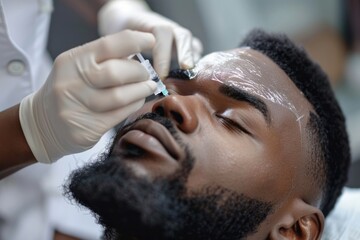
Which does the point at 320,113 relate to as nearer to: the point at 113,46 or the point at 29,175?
the point at 113,46

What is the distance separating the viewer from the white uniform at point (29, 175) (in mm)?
1265

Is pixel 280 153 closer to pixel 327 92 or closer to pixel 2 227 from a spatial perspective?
pixel 327 92

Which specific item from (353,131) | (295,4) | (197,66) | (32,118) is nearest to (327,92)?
(197,66)

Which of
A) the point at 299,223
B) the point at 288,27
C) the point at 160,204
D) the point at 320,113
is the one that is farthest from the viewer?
the point at 288,27

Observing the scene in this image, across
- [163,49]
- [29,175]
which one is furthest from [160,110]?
[29,175]

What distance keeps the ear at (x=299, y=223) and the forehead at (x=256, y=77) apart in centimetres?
20

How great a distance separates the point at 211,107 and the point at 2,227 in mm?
686

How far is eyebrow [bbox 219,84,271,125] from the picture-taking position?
3.51 feet

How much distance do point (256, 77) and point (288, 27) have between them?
176 centimetres

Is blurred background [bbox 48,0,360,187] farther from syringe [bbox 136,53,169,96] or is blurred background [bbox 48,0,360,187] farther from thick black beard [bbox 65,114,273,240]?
thick black beard [bbox 65,114,273,240]

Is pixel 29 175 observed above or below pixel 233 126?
below

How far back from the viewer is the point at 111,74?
95 centimetres

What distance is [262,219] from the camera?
1.06 meters

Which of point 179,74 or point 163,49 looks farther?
point 163,49
